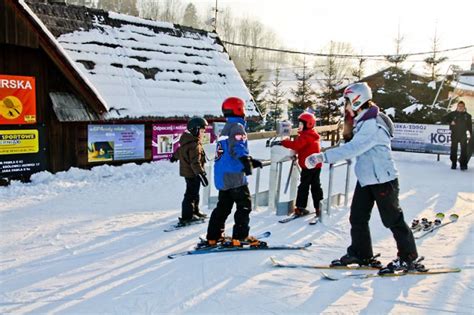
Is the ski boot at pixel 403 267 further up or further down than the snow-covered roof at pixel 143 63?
further down

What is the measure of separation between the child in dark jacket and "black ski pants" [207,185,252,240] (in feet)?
3.77

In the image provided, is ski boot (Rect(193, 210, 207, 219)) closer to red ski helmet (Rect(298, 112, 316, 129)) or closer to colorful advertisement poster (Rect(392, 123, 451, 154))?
red ski helmet (Rect(298, 112, 316, 129))

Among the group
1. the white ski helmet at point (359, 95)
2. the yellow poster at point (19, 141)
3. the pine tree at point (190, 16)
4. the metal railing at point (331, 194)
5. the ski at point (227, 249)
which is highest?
the pine tree at point (190, 16)

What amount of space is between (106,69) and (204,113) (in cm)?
338

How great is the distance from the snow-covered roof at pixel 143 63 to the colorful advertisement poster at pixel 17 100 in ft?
4.38

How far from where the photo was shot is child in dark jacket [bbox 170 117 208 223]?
652 cm

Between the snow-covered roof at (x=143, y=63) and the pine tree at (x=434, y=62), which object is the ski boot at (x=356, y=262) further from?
the pine tree at (x=434, y=62)

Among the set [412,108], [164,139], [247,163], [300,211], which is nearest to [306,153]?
[300,211]

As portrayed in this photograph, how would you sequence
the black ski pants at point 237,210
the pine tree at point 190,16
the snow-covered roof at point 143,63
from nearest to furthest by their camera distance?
1. the black ski pants at point 237,210
2. the snow-covered roof at point 143,63
3. the pine tree at point 190,16

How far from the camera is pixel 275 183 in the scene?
7.54 metres

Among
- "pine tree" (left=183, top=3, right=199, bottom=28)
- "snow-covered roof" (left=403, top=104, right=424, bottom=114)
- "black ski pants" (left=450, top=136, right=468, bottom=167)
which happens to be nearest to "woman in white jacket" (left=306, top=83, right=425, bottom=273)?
"black ski pants" (left=450, top=136, right=468, bottom=167)

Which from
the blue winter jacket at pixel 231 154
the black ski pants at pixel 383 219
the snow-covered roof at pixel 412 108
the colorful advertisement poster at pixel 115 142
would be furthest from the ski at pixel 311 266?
the snow-covered roof at pixel 412 108

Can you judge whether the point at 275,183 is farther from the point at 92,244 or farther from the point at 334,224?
the point at 92,244

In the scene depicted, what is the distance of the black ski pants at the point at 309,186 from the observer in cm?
700
